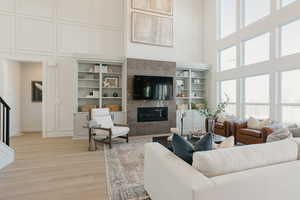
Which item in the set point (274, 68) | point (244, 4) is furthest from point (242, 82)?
point (244, 4)

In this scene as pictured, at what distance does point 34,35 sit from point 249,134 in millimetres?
6740

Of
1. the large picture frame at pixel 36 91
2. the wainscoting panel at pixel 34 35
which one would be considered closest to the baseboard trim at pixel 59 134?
the large picture frame at pixel 36 91

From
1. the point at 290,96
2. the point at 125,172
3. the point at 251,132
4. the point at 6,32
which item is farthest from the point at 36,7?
the point at 290,96

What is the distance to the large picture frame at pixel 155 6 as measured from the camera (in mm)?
5434

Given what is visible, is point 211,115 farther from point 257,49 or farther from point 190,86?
point 257,49

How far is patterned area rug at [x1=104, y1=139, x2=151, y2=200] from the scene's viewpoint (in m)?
2.03

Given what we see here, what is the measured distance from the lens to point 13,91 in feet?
17.4

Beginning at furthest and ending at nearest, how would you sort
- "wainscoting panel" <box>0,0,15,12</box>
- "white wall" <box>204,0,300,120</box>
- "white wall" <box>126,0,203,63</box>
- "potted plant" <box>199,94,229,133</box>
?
"white wall" <box>126,0,203,63</box> → "wainscoting panel" <box>0,0,15,12</box> → "white wall" <box>204,0,300,120</box> → "potted plant" <box>199,94,229,133</box>

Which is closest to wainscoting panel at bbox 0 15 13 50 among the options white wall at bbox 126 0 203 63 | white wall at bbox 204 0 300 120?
white wall at bbox 126 0 203 63

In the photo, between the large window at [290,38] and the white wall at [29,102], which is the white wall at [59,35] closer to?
the white wall at [29,102]

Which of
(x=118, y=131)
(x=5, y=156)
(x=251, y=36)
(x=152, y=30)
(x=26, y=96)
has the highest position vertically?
(x=152, y=30)

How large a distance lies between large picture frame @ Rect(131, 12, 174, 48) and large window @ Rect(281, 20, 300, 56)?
3.16 metres

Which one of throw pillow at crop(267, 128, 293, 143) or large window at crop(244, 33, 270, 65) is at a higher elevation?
large window at crop(244, 33, 270, 65)

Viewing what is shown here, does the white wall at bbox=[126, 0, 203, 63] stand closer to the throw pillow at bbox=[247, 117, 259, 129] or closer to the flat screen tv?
the flat screen tv
